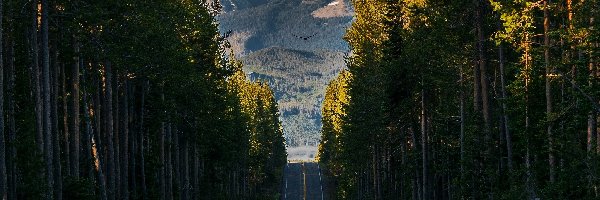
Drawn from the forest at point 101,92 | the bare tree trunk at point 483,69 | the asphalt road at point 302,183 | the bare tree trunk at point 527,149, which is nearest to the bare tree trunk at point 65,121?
the forest at point 101,92

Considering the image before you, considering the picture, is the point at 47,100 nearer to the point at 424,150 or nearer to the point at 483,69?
the point at 483,69

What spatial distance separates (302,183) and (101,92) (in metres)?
87.6

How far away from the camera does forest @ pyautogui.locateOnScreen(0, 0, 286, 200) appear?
20438 mm

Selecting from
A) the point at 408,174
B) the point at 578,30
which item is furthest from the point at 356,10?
the point at 578,30

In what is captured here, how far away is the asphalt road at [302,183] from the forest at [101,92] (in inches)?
2228

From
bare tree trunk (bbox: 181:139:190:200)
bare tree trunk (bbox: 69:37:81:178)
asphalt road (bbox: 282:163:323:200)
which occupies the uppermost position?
bare tree trunk (bbox: 69:37:81:178)

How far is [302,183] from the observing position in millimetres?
117062

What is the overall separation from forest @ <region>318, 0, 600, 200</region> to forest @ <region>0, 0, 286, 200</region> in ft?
29.6

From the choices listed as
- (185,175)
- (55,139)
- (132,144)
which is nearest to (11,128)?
(55,139)

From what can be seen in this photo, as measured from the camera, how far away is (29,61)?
2270 cm

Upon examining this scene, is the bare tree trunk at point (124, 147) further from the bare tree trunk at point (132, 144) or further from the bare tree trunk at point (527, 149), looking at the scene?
the bare tree trunk at point (527, 149)

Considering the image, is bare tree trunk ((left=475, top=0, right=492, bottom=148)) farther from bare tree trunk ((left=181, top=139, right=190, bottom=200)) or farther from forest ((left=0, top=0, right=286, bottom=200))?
bare tree trunk ((left=181, top=139, right=190, bottom=200))

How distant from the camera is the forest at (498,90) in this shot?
56.6ft

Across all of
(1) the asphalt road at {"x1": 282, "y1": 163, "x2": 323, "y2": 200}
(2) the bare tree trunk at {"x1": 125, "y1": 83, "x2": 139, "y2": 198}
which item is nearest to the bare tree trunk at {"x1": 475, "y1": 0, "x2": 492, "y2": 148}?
(2) the bare tree trunk at {"x1": 125, "y1": 83, "x2": 139, "y2": 198}
